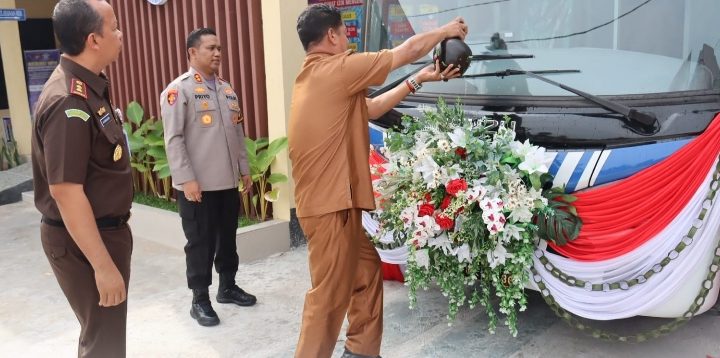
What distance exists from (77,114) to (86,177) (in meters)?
0.23

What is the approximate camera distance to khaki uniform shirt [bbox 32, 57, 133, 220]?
208cm

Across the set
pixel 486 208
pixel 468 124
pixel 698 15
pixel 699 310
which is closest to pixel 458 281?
pixel 486 208

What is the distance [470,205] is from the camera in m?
2.99

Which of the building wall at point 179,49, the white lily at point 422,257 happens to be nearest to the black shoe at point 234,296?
the white lily at point 422,257

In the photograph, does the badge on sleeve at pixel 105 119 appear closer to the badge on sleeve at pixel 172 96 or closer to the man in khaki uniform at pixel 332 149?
the man in khaki uniform at pixel 332 149

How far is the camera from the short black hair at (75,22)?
2143 millimetres

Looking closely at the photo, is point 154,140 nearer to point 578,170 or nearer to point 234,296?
point 234,296

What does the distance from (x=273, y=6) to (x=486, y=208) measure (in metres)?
3.06

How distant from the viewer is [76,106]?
2.13m

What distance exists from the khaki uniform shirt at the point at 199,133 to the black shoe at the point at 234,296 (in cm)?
73

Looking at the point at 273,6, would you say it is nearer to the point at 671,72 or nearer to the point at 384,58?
the point at 384,58

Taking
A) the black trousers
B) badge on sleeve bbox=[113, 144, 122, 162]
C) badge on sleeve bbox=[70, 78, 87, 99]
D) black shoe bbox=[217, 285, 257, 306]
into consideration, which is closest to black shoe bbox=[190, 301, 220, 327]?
the black trousers

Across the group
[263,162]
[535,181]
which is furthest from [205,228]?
[535,181]

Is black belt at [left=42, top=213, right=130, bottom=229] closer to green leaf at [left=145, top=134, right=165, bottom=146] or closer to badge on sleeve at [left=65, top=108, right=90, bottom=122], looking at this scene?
badge on sleeve at [left=65, top=108, right=90, bottom=122]
